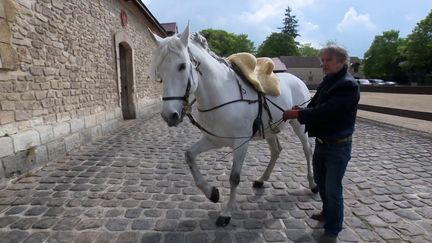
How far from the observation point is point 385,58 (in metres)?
56.7

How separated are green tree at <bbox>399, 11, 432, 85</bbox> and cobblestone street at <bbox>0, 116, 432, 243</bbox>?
45371 mm

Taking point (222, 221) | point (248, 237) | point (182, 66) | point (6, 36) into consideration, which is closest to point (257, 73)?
point (182, 66)

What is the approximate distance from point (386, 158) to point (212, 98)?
4396 millimetres

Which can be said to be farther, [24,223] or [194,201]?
[194,201]

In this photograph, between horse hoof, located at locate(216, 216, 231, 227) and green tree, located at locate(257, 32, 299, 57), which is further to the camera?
green tree, located at locate(257, 32, 299, 57)

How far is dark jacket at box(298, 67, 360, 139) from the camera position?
2568 mm

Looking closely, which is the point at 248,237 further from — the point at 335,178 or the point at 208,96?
the point at 208,96

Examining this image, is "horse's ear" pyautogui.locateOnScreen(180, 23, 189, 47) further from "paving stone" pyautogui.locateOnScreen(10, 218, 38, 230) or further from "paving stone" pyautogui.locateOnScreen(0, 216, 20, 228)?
"paving stone" pyautogui.locateOnScreen(0, 216, 20, 228)

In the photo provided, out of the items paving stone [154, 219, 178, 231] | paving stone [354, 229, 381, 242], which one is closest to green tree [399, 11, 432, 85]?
paving stone [354, 229, 381, 242]

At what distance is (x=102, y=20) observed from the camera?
8.86 m

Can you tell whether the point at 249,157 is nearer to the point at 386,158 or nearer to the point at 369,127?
the point at 386,158

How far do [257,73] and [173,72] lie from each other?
1415mm

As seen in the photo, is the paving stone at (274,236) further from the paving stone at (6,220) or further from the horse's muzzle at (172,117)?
the paving stone at (6,220)

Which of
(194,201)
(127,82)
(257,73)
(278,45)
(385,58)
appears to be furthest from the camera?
(278,45)
